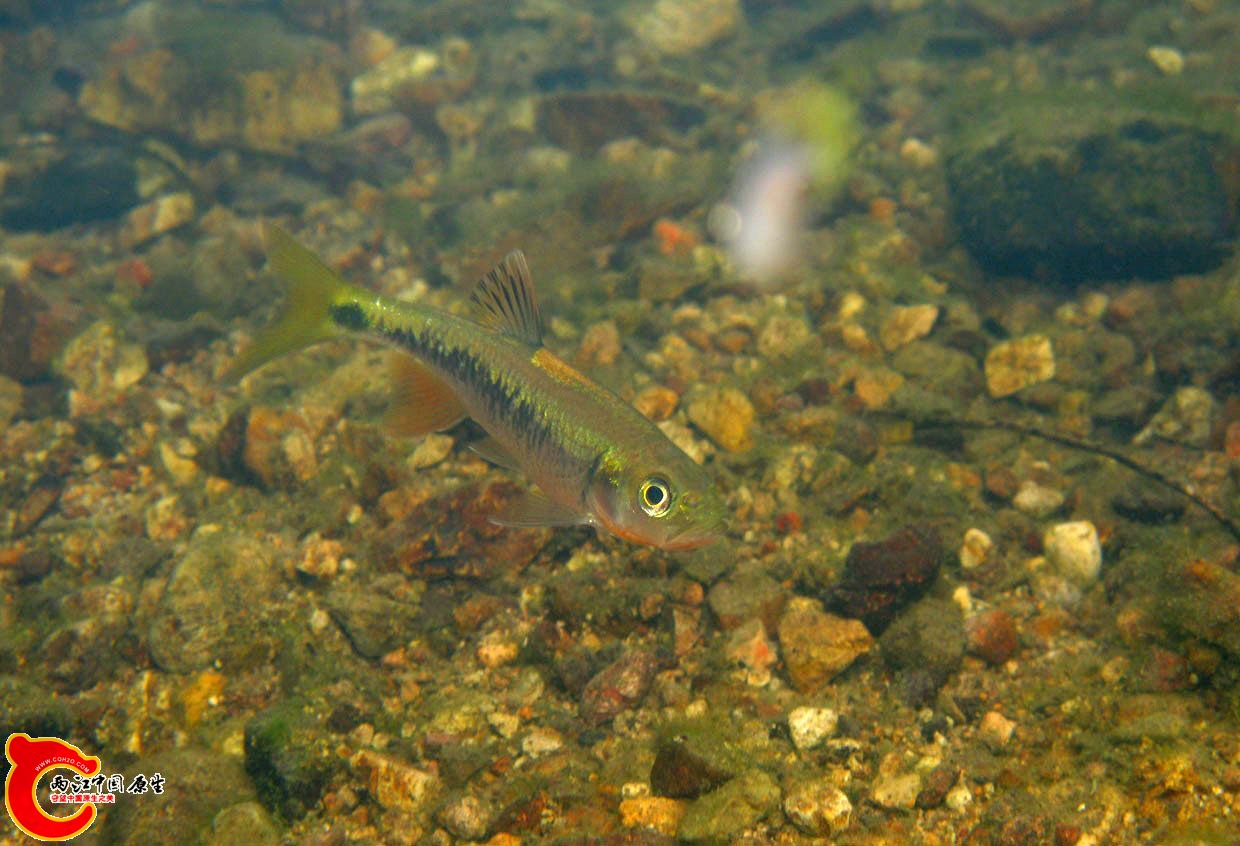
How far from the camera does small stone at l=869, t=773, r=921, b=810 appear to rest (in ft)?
10.8

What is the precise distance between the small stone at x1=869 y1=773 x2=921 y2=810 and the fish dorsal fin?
9.74 ft

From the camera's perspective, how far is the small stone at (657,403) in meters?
6.24

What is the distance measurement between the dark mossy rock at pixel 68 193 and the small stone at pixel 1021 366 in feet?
41.6

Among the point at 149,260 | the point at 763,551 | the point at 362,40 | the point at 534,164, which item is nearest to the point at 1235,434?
the point at 763,551

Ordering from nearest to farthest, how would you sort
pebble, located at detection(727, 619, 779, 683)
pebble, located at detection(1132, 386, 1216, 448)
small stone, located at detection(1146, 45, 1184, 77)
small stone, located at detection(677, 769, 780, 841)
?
1. small stone, located at detection(677, 769, 780, 841)
2. pebble, located at detection(727, 619, 779, 683)
3. pebble, located at detection(1132, 386, 1216, 448)
4. small stone, located at detection(1146, 45, 1184, 77)

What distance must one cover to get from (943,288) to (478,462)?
214 inches

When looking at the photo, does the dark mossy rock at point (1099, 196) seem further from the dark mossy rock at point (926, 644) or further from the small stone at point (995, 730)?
the small stone at point (995, 730)

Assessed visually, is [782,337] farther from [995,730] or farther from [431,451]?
[995,730]

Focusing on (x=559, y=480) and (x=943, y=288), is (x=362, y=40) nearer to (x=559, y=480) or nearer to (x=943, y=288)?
(x=943, y=288)

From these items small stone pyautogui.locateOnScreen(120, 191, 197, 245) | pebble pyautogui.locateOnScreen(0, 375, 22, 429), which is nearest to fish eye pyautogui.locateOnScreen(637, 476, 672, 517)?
pebble pyautogui.locateOnScreen(0, 375, 22, 429)

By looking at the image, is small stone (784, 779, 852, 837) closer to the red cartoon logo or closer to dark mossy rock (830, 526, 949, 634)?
dark mossy rock (830, 526, 949, 634)

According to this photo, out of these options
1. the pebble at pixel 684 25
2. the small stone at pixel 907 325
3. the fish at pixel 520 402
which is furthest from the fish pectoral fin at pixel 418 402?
the pebble at pixel 684 25

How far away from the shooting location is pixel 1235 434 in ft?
17.4

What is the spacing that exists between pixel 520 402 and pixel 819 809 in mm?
2530
